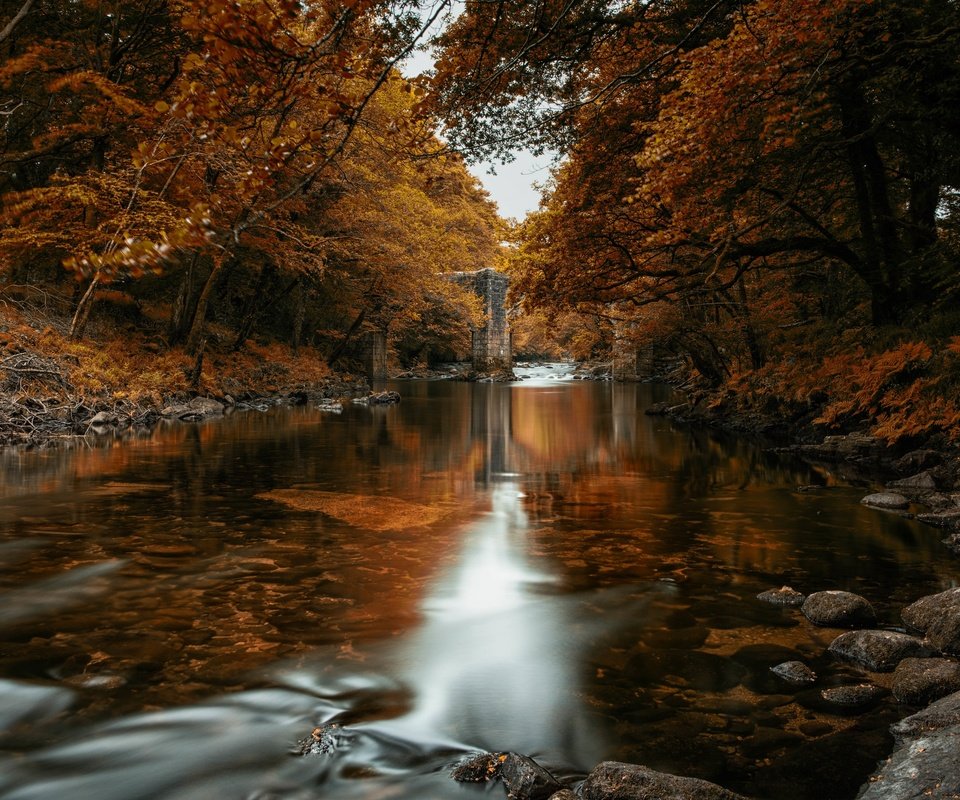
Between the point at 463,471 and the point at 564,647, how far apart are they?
22.7 ft

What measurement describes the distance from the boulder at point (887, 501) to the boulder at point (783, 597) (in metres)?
3.53

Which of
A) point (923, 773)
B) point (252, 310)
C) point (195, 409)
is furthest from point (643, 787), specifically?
point (252, 310)

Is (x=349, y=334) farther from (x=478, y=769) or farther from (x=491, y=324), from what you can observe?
(x=478, y=769)

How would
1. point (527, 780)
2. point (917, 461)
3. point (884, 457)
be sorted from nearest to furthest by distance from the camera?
point (527, 780)
point (917, 461)
point (884, 457)

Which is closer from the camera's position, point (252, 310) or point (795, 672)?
point (795, 672)

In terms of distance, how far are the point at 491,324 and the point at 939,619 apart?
41.9 meters

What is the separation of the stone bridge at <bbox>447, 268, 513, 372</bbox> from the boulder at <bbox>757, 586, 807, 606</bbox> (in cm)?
4011

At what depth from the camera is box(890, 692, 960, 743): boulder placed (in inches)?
114

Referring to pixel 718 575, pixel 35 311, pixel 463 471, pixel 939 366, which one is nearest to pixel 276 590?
pixel 718 575

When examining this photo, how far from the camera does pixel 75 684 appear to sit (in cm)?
353

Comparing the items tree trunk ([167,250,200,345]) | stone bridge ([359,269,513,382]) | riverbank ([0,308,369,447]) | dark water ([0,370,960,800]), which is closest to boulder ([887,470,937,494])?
dark water ([0,370,960,800])

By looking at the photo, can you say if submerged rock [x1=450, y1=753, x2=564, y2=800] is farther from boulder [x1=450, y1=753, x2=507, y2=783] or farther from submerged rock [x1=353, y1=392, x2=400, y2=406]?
submerged rock [x1=353, y1=392, x2=400, y2=406]

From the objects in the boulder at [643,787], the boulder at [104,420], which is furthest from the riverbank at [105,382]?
the boulder at [643,787]

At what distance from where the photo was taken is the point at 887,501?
7.69 meters
